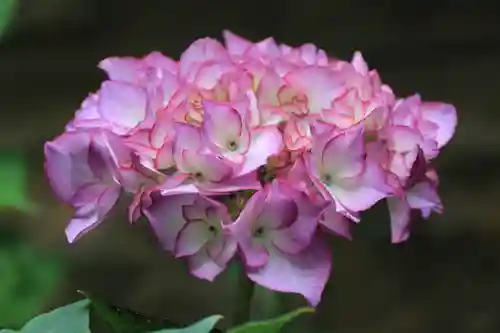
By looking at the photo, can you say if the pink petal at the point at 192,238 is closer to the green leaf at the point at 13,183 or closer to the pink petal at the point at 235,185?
the pink petal at the point at 235,185

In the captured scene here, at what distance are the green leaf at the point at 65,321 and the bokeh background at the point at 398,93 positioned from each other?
1042 millimetres

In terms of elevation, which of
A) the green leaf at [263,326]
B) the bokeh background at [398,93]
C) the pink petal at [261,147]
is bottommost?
the bokeh background at [398,93]

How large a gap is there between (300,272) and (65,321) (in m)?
0.11

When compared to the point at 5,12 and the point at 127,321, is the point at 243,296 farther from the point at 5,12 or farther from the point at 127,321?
the point at 5,12

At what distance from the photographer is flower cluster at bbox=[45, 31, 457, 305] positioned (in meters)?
0.46

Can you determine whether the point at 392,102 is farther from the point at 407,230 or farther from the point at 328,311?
the point at 328,311

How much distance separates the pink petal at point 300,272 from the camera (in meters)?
0.46

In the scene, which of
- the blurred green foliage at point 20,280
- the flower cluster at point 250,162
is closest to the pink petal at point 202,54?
the flower cluster at point 250,162

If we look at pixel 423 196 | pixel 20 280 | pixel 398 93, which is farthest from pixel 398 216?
pixel 398 93

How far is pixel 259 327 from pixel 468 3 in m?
1.15

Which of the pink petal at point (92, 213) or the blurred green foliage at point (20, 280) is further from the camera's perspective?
the blurred green foliage at point (20, 280)

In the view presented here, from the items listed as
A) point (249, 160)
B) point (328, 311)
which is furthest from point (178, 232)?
point (328, 311)

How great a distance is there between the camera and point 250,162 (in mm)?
467

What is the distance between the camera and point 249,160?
0.47 m
